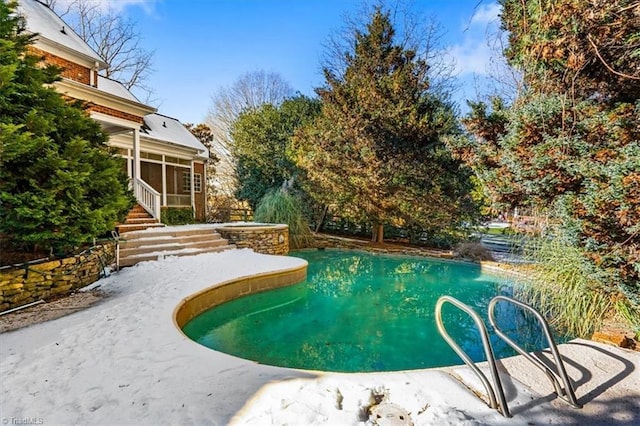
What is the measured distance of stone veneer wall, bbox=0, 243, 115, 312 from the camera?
4.56 meters

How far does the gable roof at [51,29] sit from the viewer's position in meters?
9.70

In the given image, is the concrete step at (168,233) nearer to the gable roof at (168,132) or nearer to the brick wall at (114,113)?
the brick wall at (114,113)

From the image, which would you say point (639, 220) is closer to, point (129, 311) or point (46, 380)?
point (46, 380)

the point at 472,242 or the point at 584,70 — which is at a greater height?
the point at 584,70

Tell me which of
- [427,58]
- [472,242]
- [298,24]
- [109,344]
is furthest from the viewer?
[427,58]

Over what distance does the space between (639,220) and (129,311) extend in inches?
247

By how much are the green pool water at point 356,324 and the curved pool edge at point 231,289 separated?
14cm

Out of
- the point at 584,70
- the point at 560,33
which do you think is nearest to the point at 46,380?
the point at 560,33

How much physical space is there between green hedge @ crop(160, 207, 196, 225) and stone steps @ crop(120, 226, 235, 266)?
3.89 metres

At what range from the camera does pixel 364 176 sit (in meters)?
12.3

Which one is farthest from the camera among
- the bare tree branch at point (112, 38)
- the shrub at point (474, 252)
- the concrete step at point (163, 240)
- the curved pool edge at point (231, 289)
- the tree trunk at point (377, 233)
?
the bare tree branch at point (112, 38)

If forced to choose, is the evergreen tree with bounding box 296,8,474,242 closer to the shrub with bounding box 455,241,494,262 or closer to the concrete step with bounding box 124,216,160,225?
the shrub with bounding box 455,241,494,262

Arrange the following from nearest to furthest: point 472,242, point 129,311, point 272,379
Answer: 1. point 272,379
2. point 129,311
3. point 472,242

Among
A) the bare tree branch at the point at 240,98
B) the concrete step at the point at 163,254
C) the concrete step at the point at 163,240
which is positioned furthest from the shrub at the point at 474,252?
the bare tree branch at the point at 240,98
